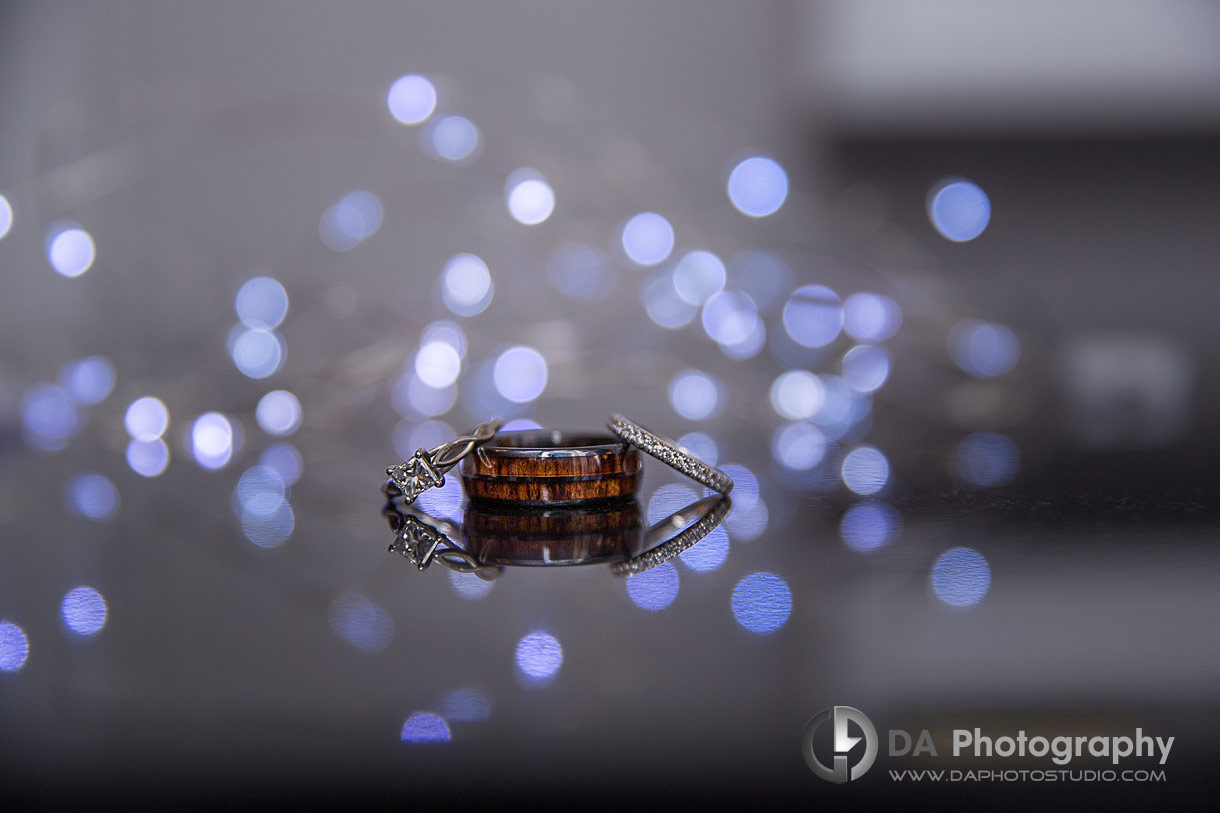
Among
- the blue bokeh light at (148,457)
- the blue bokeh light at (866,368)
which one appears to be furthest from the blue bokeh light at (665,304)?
the blue bokeh light at (148,457)

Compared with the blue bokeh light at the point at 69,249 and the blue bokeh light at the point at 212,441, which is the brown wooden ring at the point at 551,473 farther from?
the blue bokeh light at the point at 69,249

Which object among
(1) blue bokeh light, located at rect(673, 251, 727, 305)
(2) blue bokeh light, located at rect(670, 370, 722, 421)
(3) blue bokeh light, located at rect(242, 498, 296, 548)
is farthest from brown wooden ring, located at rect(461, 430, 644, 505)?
(1) blue bokeh light, located at rect(673, 251, 727, 305)

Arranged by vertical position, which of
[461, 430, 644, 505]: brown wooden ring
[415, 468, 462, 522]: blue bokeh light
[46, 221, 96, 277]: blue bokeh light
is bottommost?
[415, 468, 462, 522]: blue bokeh light

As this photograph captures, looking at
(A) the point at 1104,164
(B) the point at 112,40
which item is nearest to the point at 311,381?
(B) the point at 112,40

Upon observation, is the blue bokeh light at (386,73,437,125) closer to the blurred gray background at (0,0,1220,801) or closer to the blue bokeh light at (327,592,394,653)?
the blurred gray background at (0,0,1220,801)

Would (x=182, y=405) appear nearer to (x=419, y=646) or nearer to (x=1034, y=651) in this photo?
(x=419, y=646)

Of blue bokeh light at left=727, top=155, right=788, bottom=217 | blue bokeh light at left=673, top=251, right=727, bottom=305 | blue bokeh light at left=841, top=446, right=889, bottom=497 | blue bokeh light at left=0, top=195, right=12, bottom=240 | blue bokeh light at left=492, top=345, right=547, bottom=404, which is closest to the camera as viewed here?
blue bokeh light at left=841, top=446, right=889, bottom=497
